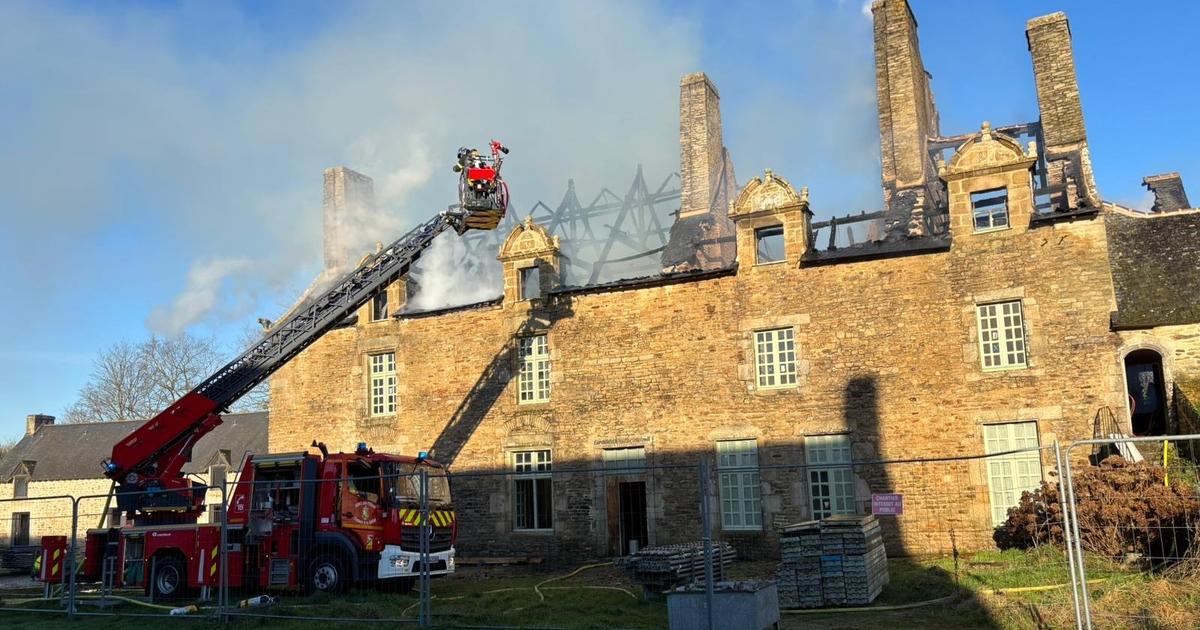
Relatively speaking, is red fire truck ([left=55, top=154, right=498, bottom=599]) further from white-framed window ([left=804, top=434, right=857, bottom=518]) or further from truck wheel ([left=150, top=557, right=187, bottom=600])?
white-framed window ([left=804, top=434, right=857, bottom=518])

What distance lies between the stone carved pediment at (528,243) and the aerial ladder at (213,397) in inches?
175

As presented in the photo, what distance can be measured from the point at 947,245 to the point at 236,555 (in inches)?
577

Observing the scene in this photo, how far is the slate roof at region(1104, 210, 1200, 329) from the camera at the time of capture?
17.3 meters

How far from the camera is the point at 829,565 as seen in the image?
12.6 metres

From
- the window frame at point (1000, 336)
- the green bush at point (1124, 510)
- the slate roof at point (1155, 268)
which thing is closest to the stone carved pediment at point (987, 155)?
the slate roof at point (1155, 268)

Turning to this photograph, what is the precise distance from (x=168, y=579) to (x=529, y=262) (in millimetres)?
11390

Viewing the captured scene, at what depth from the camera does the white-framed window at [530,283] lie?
2333 centimetres

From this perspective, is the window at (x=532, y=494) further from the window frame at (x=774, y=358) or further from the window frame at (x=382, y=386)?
the window frame at (x=774, y=358)

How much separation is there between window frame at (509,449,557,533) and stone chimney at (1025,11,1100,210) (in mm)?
14837

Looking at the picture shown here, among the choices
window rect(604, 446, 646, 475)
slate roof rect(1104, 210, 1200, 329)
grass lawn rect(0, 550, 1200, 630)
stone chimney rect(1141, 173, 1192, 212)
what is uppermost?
stone chimney rect(1141, 173, 1192, 212)

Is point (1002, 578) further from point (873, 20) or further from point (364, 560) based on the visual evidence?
point (873, 20)

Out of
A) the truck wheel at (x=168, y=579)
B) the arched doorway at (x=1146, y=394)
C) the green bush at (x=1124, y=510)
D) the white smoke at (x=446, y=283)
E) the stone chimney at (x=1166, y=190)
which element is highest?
the stone chimney at (x=1166, y=190)

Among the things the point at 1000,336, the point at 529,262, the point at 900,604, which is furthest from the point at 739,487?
the point at 900,604

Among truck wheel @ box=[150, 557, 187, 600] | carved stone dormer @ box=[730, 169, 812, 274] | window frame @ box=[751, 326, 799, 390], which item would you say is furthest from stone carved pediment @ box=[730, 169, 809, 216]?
truck wheel @ box=[150, 557, 187, 600]
